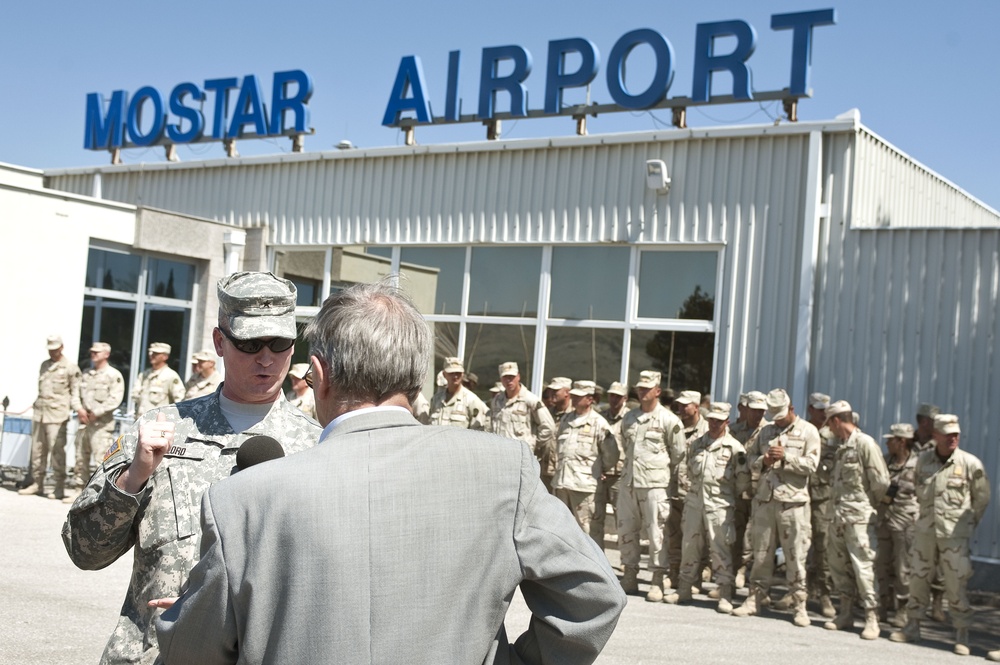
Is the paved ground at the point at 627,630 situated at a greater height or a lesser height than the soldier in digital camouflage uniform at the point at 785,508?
lesser

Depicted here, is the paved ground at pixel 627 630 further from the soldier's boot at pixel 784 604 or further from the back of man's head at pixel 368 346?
the back of man's head at pixel 368 346

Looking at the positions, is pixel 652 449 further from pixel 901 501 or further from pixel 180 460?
pixel 180 460

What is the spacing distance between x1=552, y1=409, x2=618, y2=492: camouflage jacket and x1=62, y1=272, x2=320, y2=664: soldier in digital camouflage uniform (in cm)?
764

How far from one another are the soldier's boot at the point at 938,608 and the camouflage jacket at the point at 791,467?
1.69 metres

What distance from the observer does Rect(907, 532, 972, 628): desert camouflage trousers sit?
27.0 ft

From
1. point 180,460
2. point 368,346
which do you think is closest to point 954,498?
point 180,460

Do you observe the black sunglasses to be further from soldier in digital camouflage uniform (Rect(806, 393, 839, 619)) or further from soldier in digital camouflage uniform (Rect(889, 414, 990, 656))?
soldier in digital camouflage uniform (Rect(806, 393, 839, 619))

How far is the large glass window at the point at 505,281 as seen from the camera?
46.5 ft


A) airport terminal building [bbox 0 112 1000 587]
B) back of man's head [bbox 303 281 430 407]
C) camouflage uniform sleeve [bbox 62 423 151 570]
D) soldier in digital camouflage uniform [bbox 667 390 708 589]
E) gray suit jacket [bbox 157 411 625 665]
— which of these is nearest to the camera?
gray suit jacket [bbox 157 411 625 665]

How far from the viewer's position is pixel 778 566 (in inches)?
448

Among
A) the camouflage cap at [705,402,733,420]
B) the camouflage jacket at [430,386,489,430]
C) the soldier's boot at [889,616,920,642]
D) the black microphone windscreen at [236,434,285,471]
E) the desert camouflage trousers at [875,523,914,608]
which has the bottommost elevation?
the soldier's boot at [889,616,920,642]

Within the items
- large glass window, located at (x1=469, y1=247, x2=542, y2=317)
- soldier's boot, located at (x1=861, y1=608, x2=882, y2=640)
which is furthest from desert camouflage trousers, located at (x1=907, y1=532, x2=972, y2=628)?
large glass window, located at (x1=469, y1=247, x2=542, y2=317)

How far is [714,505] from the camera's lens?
30.9 ft

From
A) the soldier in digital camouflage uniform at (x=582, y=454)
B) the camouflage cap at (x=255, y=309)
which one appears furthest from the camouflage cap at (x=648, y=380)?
the camouflage cap at (x=255, y=309)
